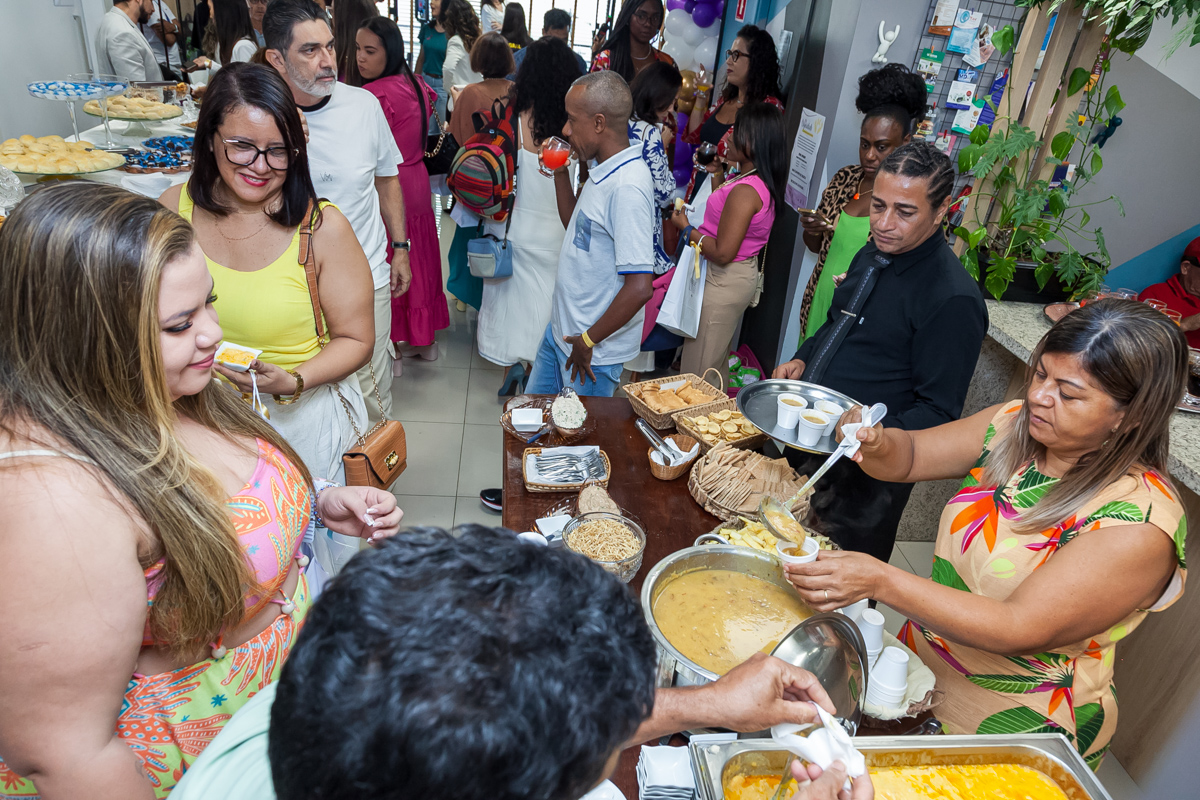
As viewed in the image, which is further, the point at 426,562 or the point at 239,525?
the point at 239,525

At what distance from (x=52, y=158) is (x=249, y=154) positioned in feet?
5.15

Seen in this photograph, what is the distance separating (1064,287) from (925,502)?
3.75ft

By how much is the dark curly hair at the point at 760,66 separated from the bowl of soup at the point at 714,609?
3404mm

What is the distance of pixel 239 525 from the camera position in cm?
119

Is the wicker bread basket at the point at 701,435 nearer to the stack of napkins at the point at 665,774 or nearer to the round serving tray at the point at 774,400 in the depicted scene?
the round serving tray at the point at 774,400

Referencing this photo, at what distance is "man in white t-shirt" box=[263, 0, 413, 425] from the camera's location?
102 inches

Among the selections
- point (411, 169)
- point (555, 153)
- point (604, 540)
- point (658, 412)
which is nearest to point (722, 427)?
point (658, 412)

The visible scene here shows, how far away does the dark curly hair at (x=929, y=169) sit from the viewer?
2.09m

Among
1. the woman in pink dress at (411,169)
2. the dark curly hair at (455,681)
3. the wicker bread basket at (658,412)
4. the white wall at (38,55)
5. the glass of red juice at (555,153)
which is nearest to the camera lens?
the dark curly hair at (455,681)

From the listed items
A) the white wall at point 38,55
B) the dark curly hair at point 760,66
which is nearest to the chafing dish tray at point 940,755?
the dark curly hair at point 760,66

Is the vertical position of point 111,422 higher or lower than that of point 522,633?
lower

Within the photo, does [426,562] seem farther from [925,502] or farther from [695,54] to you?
[695,54]

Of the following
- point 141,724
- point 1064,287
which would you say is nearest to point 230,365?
point 141,724

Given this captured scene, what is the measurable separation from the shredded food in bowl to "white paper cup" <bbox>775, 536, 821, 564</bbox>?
0.35 metres
